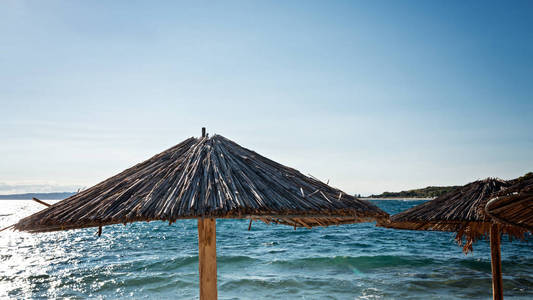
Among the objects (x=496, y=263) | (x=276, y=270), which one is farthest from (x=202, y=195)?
(x=276, y=270)

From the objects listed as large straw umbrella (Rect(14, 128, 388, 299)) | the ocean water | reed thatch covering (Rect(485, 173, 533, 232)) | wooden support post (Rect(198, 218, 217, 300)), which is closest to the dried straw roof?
large straw umbrella (Rect(14, 128, 388, 299))

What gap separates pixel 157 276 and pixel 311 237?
12400mm

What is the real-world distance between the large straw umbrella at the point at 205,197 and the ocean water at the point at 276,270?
7.48 meters

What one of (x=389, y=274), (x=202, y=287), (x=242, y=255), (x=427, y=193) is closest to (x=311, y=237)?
(x=242, y=255)

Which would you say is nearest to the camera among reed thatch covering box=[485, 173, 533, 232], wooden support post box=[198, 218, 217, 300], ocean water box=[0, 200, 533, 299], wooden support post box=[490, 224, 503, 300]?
reed thatch covering box=[485, 173, 533, 232]

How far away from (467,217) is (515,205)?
1.61 metres

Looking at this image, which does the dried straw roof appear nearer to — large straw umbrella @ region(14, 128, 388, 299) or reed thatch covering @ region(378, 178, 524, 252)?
large straw umbrella @ region(14, 128, 388, 299)

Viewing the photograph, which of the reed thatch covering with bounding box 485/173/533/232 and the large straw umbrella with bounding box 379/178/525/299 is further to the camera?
the large straw umbrella with bounding box 379/178/525/299

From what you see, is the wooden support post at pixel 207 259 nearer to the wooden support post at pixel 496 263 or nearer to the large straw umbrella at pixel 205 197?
the large straw umbrella at pixel 205 197

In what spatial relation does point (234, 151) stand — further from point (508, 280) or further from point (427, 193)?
point (427, 193)

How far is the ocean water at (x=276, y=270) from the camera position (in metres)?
10.7

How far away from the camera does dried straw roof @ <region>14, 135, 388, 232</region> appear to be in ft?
9.46

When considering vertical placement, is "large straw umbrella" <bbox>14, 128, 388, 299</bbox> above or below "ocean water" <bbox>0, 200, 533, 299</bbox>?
above

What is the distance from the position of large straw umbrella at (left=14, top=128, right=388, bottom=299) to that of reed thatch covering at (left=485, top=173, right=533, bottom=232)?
1048 millimetres
